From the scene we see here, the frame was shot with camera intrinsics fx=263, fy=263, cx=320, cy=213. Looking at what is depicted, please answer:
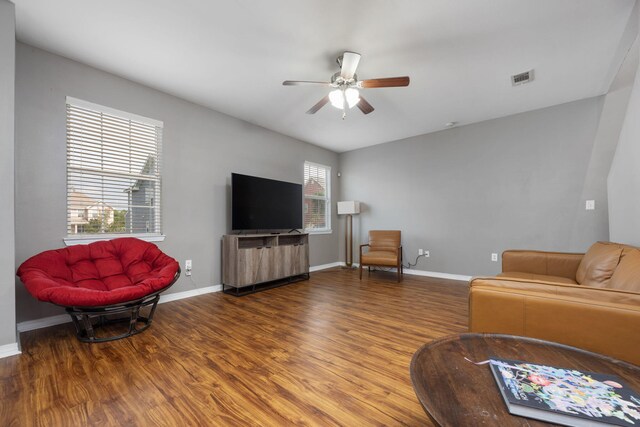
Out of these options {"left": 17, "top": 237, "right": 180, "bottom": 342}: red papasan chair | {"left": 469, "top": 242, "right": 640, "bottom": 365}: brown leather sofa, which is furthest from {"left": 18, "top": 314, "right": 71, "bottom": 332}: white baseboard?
{"left": 469, "top": 242, "right": 640, "bottom": 365}: brown leather sofa

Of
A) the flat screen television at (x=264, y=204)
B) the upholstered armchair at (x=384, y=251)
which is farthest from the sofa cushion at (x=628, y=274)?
the flat screen television at (x=264, y=204)

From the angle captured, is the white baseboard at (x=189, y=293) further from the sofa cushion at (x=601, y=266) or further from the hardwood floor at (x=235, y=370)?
the sofa cushion at (x=601, y=266)

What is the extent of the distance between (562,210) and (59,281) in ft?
18.9

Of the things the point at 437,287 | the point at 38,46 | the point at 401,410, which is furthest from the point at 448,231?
the point at 38,46

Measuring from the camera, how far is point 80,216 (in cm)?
270

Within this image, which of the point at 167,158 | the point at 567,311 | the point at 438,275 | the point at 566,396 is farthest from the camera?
the point at 438,275

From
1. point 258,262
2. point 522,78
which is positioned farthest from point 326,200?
point 522,78

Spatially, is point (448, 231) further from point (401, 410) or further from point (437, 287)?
point (401, 410)

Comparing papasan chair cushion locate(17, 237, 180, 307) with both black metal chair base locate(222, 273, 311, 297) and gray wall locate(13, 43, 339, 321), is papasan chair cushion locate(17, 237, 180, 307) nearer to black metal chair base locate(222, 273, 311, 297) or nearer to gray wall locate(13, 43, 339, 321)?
gray wall locate(13, 43, 339, 321)

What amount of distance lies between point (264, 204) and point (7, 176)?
2644 millimetres

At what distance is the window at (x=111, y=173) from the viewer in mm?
2672

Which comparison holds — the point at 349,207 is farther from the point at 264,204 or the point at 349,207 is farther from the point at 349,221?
the point at 264,204

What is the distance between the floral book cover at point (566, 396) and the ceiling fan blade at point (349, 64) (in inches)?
94.8

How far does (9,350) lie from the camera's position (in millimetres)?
1903
